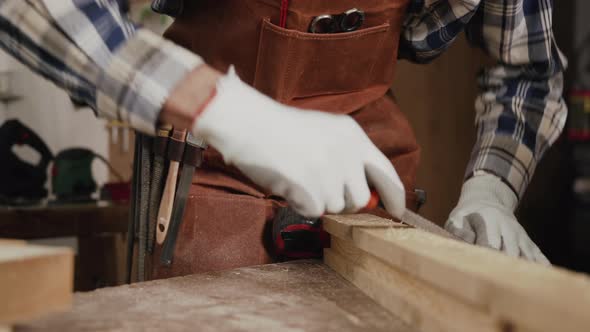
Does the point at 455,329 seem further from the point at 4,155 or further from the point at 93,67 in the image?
the point at 4,155

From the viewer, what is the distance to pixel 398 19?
116 cm

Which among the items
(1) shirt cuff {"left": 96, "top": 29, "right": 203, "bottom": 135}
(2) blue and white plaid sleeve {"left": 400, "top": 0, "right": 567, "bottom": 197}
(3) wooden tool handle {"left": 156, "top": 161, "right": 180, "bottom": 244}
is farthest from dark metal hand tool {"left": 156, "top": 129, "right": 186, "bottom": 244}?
(2) blue and white plaid sleeve {"left": 400, "top": 0, "right": 567, "bottom": 197}

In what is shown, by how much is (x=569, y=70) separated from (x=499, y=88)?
5.14ft

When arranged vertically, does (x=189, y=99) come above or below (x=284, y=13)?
below

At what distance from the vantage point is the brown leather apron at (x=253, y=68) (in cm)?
101

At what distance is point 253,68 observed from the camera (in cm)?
104

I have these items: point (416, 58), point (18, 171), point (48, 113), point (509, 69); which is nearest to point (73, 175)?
point (18, 171)

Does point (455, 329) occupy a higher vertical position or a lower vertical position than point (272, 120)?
lower

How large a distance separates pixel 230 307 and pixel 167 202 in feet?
1.22

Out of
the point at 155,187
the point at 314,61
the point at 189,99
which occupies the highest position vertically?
the point at 314,61

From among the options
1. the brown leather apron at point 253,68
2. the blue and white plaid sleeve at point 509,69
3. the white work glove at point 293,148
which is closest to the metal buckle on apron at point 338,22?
the brown leather apron at point 253,68

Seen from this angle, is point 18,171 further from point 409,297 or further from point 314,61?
point 409,297

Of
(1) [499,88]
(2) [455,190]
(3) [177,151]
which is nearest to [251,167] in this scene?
(3) [177,151]

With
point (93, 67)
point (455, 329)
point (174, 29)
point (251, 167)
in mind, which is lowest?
point (455, 329)
